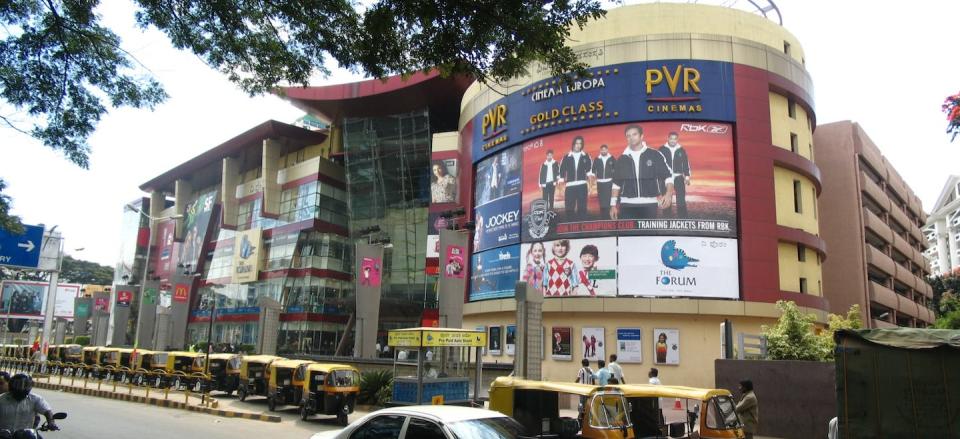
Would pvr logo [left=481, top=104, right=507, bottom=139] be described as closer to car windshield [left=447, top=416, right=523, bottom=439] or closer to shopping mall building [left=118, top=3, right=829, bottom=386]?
shopping mall building [left=118, top=3, right=829, bottom=386]

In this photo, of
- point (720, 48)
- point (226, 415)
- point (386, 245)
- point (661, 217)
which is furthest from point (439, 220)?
point (226, 415)

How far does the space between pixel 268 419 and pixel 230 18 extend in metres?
11.1

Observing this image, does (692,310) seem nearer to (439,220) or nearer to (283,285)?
(439,220)

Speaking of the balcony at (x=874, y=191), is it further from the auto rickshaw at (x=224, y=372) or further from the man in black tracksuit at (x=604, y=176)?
the auto rickshaw at (x=224, y=372)

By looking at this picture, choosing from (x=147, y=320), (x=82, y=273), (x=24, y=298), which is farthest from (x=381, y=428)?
(x=82, y=273)

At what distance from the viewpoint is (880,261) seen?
43.3m

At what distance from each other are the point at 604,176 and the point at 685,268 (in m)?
5.51

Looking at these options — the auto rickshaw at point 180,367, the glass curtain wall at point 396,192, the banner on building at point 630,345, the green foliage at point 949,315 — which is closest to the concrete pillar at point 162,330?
the glass curtain wall at point 396,192

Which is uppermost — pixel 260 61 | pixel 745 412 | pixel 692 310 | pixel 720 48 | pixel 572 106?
pixel 720 48

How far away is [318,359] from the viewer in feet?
97.8

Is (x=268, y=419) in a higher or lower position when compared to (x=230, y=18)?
lower

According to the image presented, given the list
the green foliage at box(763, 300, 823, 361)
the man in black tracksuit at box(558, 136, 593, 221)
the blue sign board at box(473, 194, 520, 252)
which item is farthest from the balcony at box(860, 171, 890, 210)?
the green foliage at box(763, 300, 823, 361)

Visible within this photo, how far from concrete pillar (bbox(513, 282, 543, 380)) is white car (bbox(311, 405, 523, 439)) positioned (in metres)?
13.2

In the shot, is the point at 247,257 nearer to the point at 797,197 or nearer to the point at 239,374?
the point at 239,374
